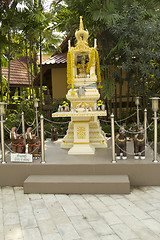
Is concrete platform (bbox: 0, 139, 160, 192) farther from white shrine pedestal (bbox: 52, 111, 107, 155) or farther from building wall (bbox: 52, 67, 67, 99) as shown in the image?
building wall (bbox: 52, 67, 67, 99)

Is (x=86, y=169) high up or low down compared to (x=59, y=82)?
down

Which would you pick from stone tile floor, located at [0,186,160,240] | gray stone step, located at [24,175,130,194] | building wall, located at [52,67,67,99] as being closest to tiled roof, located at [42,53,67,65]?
building wall, located at [52,67,67,99]

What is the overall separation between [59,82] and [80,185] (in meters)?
9.42

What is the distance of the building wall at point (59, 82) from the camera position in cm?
1323

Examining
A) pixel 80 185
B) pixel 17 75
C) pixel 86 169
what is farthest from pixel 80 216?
pixel 17 75

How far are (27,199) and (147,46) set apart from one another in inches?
239

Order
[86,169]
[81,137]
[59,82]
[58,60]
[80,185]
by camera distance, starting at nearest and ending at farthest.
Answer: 1. [80,185]
2. [86,169]
3. [81,137]
4. [58,60]
5. [59,82]

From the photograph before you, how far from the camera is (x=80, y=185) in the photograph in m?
4.54

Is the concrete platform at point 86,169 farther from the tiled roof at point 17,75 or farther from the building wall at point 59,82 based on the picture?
the tiled roof at point 17,75

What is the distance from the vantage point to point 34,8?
948cm

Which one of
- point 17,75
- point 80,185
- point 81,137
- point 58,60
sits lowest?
point 80,185

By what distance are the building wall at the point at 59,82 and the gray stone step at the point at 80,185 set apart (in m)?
8.97

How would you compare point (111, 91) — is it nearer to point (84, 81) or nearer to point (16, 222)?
point (84, 81)

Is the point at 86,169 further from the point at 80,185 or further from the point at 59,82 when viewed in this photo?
the point at 59,82
